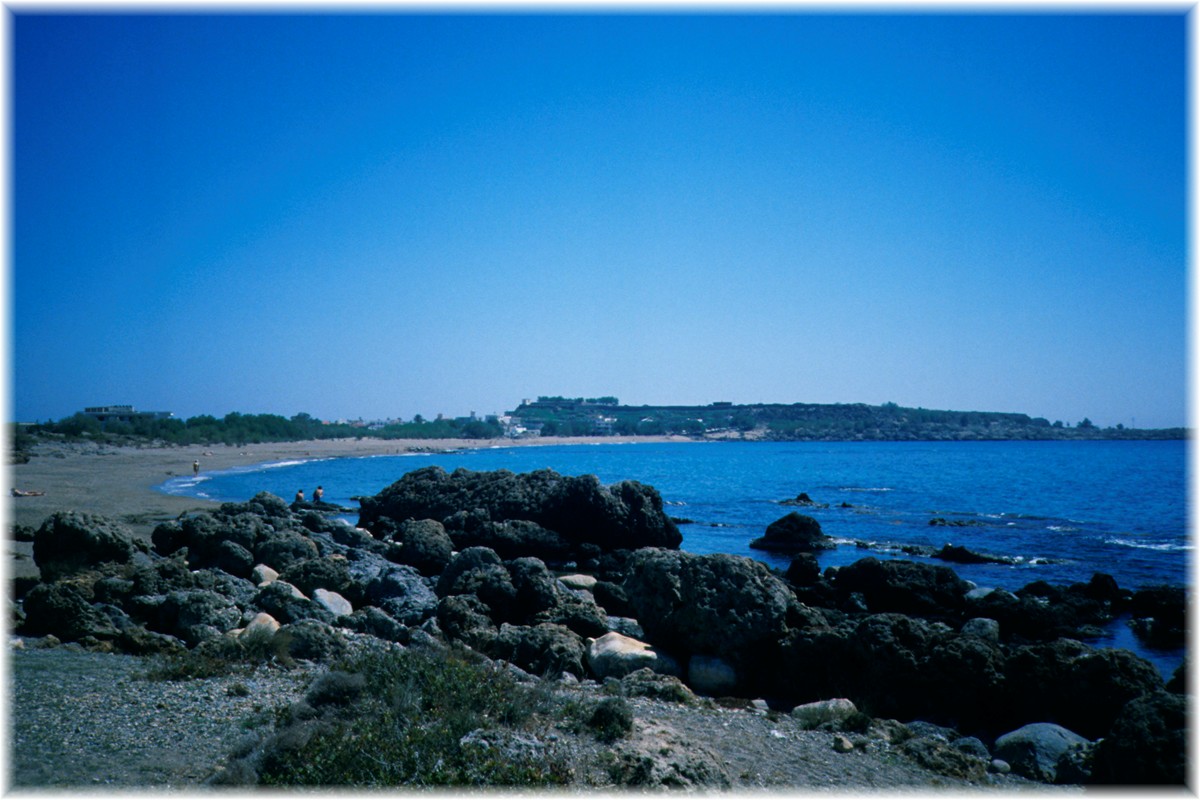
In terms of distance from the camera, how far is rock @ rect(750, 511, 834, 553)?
3102cm

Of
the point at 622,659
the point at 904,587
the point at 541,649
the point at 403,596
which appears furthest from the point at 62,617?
the point at 904,587

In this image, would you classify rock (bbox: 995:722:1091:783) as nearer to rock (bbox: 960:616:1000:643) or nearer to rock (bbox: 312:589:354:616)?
rock (bbox: 960:616:1000:643)

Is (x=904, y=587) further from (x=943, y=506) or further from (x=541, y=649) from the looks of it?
(x=943, y=506)

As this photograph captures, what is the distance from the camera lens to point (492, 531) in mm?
24984

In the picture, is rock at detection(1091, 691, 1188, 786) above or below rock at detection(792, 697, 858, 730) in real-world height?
above

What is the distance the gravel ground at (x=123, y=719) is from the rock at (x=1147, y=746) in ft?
26.8

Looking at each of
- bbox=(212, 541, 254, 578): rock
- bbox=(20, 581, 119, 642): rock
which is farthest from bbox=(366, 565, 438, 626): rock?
bbox=(20, 581, 119, 642): rock

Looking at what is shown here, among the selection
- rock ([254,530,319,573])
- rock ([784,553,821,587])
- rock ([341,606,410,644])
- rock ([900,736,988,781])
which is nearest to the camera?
rock ([900,736,988,781])

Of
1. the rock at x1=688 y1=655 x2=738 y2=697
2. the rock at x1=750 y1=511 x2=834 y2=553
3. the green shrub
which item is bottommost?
the rock at x1=750 y1=511 x2=834 y2=553

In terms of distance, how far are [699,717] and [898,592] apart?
38.1 ft

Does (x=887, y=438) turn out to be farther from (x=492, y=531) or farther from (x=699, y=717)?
(x=699, y=717)

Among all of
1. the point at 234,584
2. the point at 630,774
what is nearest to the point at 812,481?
the point at 234,584

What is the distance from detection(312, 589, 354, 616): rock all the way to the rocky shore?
0.41 feet

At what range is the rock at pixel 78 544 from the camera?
1602cm
